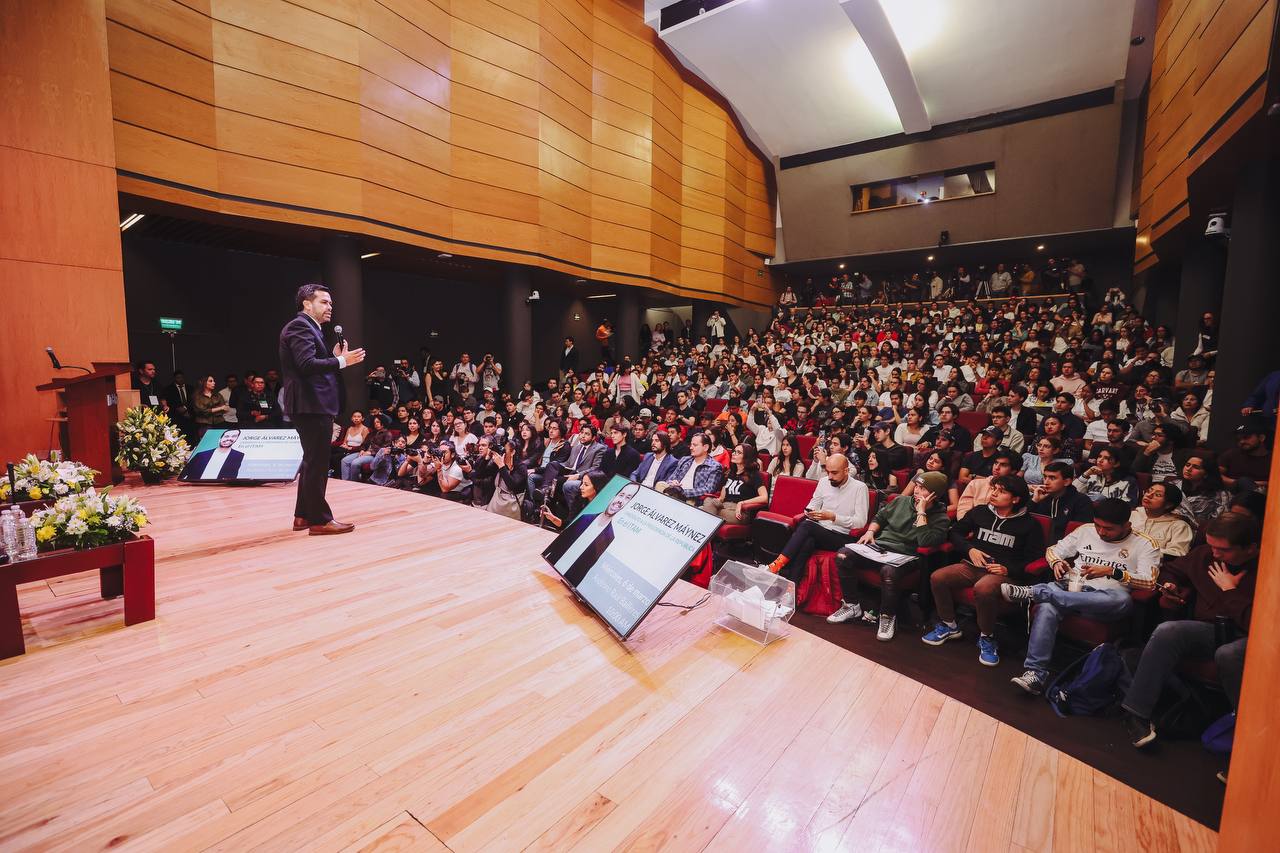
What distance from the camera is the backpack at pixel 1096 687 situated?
2080 mm

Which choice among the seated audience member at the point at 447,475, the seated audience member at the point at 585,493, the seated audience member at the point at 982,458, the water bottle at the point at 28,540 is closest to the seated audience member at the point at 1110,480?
the seated audience member at the point at 982,458

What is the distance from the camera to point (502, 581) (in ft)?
6.68

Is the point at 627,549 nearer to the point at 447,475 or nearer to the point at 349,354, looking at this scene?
the point at 349,354

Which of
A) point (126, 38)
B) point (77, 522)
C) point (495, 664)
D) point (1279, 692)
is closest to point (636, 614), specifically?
point (495, 664)

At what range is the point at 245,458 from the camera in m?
3.70

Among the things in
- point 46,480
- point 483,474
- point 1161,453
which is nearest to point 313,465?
point 46,480

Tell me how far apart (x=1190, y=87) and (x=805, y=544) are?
5798 millimetres

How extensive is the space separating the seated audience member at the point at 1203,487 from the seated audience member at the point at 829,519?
1.48 m

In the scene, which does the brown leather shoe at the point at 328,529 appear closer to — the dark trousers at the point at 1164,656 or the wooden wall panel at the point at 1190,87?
the dark trousers at the point at 1164,656

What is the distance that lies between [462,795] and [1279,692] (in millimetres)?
1192

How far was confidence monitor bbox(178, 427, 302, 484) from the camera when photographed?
3.65 metres

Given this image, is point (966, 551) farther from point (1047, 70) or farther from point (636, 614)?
point (1047, 70)

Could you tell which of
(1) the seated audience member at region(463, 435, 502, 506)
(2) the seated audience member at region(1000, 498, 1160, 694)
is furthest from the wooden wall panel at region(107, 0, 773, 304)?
(2) the seated audience member at region(1000, 498, 1160, 694)

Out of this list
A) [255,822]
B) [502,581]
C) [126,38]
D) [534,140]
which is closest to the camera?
[255,822]
